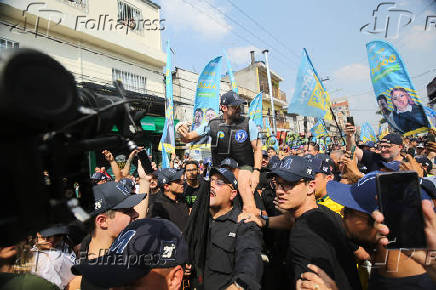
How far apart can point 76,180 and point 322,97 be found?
5.03m

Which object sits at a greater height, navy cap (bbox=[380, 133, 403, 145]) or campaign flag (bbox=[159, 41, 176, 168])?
campaign flag (bbox=[159, 41, 176, 168])

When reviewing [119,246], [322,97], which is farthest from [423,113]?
[119,246]

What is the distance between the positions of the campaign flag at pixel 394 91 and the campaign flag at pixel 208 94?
4.59m

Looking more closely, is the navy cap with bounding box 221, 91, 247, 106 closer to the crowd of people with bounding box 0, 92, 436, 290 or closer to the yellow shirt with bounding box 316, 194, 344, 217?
the crowd of people with bounding box 0, 92, 436, 290

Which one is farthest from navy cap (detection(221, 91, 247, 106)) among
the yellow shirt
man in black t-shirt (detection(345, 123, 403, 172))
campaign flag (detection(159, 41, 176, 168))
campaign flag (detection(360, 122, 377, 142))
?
campaign flag (detection(360, 122, 377, 142))

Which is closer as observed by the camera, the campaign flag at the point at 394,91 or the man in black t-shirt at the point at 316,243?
the man in black t-shirt at the point at 316,243

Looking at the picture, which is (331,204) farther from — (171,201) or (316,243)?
(171,201)

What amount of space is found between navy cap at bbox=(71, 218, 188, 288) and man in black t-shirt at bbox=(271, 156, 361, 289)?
965 millimetres

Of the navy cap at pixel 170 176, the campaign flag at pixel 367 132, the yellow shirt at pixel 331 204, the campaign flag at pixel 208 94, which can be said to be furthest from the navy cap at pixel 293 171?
the campaign flag at pixel 367 132

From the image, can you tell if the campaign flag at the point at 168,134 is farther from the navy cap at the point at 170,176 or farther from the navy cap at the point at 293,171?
the navy cap at the point at 293,171

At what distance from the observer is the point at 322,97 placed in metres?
5.17

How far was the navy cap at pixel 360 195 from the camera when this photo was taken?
195cm

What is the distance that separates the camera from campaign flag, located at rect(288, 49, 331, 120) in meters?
5.11

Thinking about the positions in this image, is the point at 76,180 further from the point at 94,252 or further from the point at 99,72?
the point at 99,72
